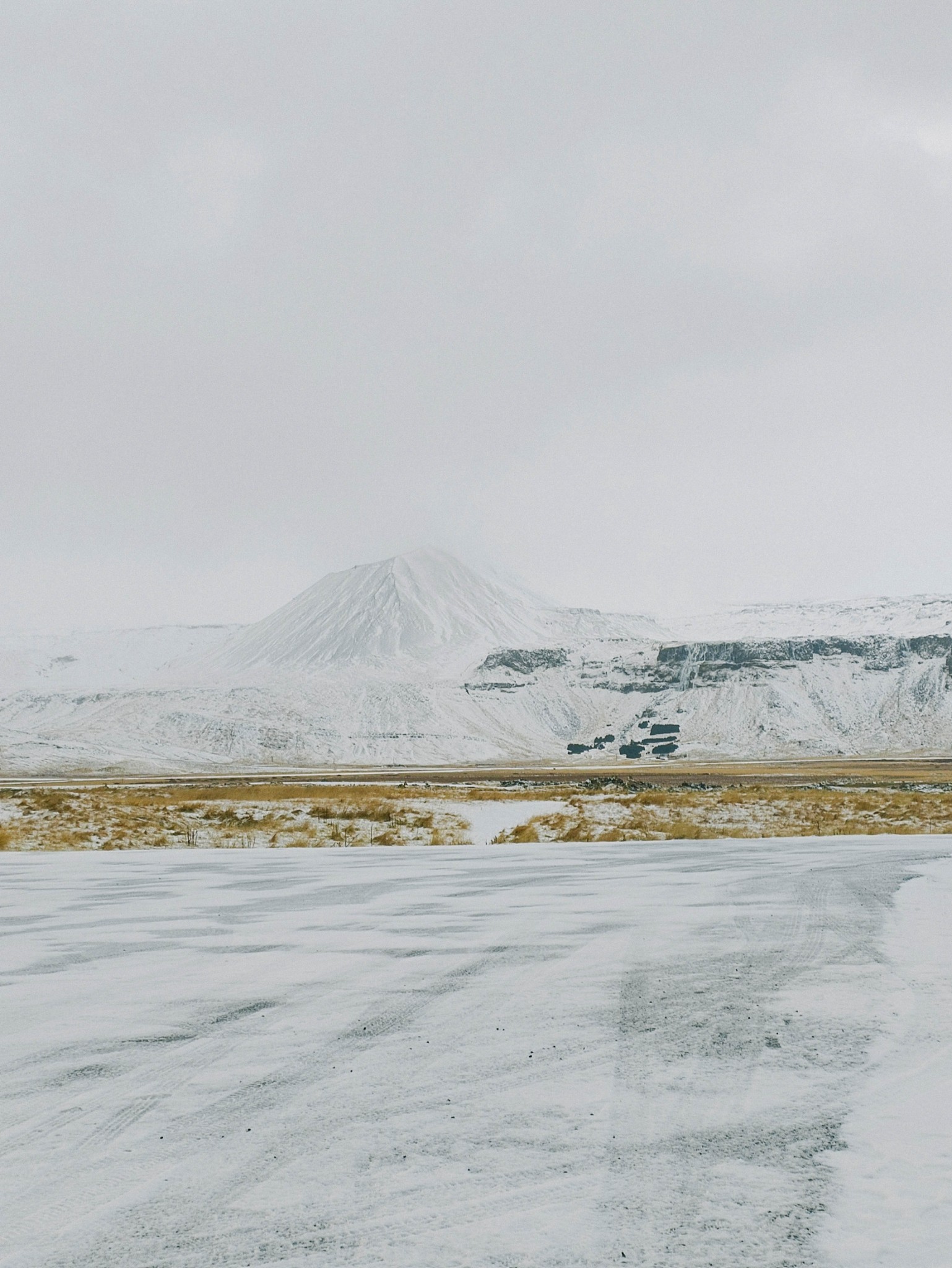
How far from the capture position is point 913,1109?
14.9 feet

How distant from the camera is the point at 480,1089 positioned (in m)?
4.89

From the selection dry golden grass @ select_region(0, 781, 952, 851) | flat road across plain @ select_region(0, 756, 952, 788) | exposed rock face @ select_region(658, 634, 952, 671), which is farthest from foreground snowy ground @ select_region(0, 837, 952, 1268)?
exposed rock face @ select_region(658, 634, 952, 671)

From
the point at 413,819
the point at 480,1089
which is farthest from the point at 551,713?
the point at 480,1089

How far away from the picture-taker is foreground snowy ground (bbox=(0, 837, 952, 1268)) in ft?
11.2

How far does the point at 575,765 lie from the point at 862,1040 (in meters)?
123

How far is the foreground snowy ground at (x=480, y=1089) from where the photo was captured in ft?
11.2

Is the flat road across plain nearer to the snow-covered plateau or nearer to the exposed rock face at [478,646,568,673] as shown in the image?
the snow-covered plateau

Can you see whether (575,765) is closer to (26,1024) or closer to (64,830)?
(64,830)

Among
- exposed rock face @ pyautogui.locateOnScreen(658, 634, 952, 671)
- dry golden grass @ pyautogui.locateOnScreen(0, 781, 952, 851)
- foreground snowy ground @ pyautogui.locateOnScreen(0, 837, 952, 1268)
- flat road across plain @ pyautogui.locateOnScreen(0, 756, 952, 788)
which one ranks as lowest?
flat road across plain @ pyautogui.locateOnScreen(0, 756, 952, 788)

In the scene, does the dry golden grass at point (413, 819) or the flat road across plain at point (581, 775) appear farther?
the flat road across plain at point (581, 775)

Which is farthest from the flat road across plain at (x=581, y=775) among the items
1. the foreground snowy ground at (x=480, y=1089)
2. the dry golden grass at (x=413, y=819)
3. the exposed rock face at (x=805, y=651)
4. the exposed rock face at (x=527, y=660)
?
the exposed rock face at (x=527, y=660)

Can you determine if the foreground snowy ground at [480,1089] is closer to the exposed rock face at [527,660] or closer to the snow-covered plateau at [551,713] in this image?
the snow-covered plateau at [551,713]

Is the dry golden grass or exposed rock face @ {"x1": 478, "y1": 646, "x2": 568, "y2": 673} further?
exposed rock face @ {"x1": 478, "y1": 646, "x2": 568, "y2": 673}

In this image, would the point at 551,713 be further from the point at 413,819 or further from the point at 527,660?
the point at 413,819
